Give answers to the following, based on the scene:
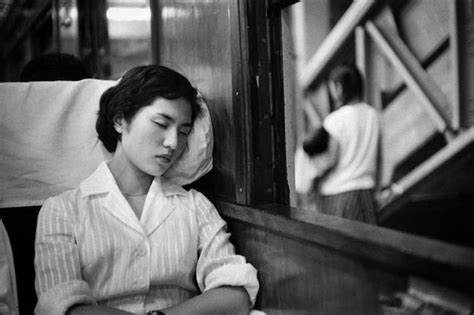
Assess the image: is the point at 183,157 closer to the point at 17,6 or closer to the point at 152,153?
the point at 152,153

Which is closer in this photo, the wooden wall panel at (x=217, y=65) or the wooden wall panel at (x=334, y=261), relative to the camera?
the wooden wall panel at (x=334, y=261)

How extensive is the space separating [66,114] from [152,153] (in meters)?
0.53

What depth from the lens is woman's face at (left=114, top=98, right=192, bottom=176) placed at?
5.76 ft

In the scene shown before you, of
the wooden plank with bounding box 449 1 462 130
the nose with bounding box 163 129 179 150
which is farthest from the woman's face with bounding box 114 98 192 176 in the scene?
the wooden plank with bounding box 449 1 462 130

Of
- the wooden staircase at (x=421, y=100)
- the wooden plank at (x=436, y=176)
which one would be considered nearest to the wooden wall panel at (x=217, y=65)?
the wooden staircase at (x=421, y=100)

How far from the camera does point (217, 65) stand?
6.73 ft

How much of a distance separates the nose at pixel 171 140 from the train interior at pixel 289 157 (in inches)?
9.9

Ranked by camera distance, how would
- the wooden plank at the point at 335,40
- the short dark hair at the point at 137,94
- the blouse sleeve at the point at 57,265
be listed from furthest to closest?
the wooden plank at the point at 335,40 → the short dark hair at the point at 137,94 → the blouse sleeve at the point at 57,265

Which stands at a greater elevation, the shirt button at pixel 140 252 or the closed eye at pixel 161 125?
the closed eye at pixel 161 125

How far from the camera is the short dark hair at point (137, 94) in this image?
5.94ft

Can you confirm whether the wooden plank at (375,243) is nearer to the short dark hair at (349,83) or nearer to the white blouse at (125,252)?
the white blouse at (125,252)

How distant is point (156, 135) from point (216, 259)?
1.56 feet

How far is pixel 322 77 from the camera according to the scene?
6.41 m

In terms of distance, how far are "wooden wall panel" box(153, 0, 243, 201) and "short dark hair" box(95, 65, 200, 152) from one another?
13 centimetres
